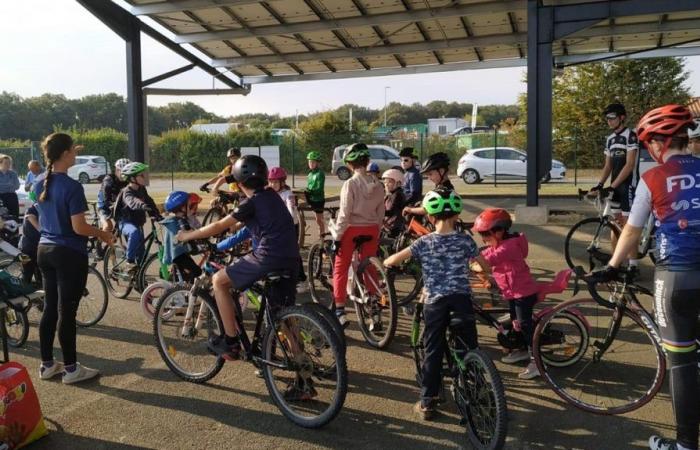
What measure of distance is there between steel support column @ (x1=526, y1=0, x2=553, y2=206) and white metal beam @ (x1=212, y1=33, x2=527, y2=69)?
2.89 metres

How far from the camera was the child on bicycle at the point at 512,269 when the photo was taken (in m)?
4.78

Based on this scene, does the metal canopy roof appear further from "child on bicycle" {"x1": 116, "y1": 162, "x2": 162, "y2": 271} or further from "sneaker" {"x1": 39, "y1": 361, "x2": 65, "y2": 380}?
"sneaker" {"x1": 39, "y1": 361, "x2": 65, "y2": 380}

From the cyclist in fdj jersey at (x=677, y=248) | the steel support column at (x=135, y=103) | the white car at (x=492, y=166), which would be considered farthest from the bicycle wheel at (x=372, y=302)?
the white car at (x=492, y=166)

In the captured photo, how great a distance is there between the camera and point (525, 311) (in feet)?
15.8

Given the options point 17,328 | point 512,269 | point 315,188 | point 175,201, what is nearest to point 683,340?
point 512,269

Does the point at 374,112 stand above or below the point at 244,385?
above

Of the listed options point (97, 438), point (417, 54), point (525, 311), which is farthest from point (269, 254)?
point (417, 54)

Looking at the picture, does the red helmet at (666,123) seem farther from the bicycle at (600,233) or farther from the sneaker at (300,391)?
the bicycle at (600,233)

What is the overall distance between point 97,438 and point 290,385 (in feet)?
4.34

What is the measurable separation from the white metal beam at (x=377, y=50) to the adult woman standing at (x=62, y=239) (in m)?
12.8

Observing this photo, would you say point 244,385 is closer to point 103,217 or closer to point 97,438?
point 97,438

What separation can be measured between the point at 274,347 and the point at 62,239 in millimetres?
1954

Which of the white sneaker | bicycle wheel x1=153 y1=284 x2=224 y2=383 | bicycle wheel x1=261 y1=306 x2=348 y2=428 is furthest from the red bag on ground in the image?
the white sneaker

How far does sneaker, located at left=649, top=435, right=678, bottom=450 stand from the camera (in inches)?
138
